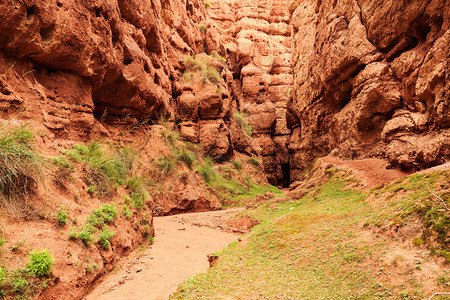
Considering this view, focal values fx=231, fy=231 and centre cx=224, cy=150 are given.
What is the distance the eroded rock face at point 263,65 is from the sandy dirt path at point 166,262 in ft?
67.5

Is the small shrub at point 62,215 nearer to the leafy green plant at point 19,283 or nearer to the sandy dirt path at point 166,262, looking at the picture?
the leafy green plant at point 19,283

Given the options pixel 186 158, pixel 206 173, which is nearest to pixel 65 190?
pixel 186 158

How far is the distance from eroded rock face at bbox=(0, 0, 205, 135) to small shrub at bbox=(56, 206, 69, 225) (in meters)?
3.26

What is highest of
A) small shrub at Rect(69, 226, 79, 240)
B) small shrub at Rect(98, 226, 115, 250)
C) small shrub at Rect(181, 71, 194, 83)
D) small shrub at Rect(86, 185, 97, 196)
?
small shrub at Rect(181, 71, 194, 83)

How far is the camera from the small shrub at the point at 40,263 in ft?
11.4

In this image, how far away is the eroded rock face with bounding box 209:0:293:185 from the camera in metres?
30.1

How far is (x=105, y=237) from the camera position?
5180mm

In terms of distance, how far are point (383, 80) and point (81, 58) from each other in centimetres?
1168

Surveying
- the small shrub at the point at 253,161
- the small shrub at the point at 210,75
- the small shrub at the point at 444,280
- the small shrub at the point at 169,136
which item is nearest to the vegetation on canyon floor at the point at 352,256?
the small shrub at the point at 444,280

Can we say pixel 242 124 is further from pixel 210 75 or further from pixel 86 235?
pixel 86 235

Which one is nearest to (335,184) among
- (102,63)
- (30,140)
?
(30,140)

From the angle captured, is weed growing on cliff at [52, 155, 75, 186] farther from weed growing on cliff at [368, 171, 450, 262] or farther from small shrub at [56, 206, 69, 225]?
weed growing on cliff at [368, 171, 450, 262]

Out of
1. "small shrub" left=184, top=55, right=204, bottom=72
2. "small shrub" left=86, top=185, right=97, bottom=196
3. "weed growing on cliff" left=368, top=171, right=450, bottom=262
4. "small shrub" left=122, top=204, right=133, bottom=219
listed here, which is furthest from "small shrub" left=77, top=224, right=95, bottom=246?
"small shrub" left=184, top=55, right=204, bottom=72

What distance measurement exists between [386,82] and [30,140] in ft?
39.5
